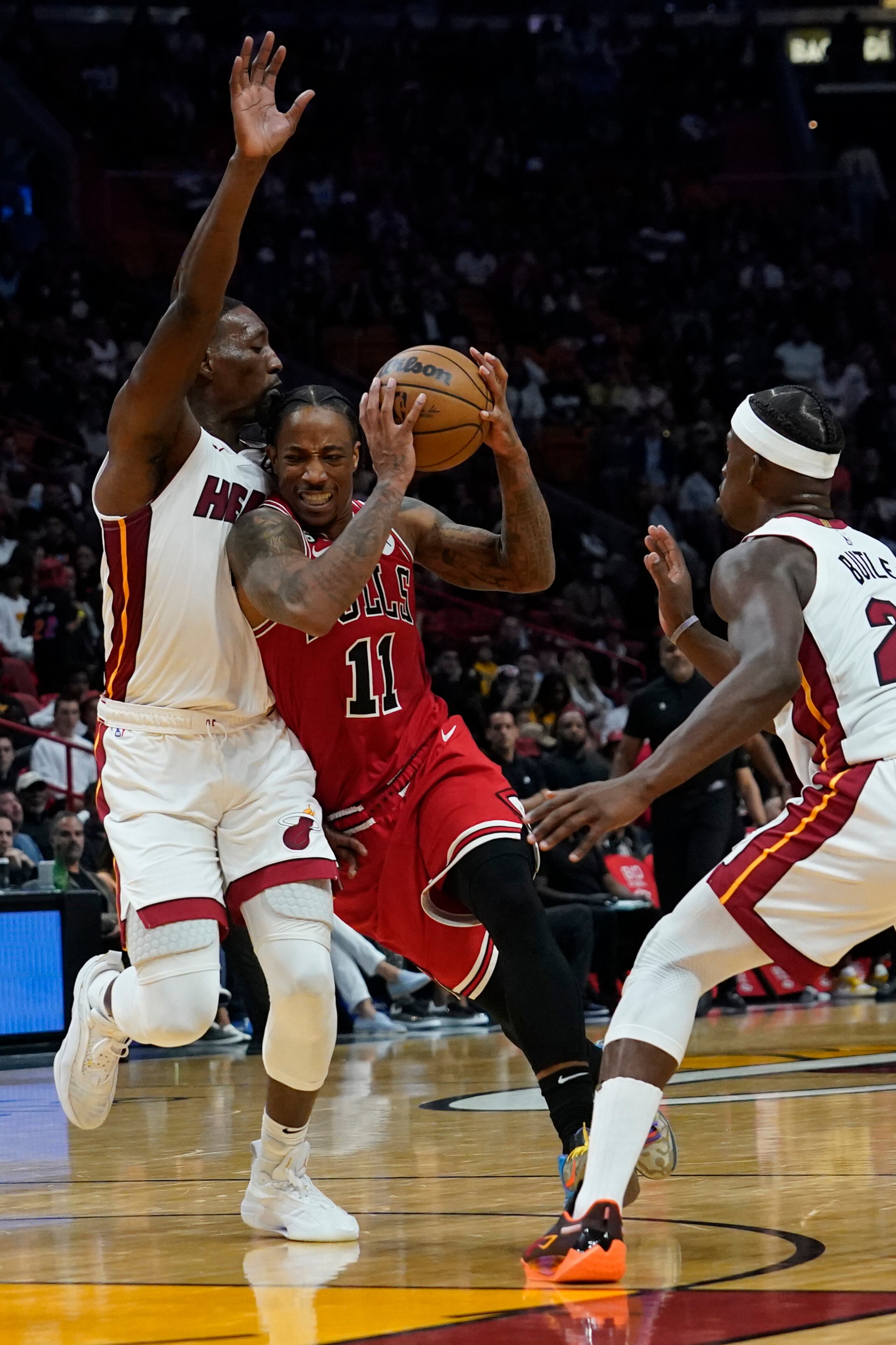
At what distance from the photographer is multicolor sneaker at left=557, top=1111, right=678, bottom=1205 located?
3.91 m

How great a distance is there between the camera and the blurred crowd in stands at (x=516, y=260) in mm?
17188

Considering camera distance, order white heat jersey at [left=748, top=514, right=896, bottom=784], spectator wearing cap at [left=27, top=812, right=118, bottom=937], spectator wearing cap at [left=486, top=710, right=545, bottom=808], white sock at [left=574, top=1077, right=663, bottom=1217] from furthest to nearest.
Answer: spectator wearing cap at [left=486, top=710, right=545, bottom=808], spectator wearing cap at [left=27, top=812, right=118, bottom=937], white heat jersey at [left=748, top=514, right=896, bottom=784], white sock at [left=574, top=1077, right=663, bottom=1217]

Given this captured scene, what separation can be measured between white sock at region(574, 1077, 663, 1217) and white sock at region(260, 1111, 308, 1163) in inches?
38.6

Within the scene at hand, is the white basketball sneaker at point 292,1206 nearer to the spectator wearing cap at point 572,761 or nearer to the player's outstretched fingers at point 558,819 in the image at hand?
the player's outstretched fingers at point 558,819

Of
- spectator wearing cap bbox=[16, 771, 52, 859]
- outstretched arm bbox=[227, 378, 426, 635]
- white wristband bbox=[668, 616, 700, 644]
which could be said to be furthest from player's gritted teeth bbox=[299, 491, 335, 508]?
spectator wearing cap bbox=[16, 771, 52, 859]

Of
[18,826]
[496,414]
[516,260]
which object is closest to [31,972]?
[18,826]

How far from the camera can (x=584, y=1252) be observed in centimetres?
353

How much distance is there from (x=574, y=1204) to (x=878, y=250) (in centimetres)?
2195

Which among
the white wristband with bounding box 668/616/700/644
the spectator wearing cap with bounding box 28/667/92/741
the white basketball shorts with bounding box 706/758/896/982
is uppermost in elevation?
the spectator wearing cap with bounding box 28/667/92/741

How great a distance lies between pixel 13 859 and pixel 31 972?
732mm

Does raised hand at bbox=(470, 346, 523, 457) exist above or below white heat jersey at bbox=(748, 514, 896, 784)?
above

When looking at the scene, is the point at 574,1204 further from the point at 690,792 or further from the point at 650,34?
the point at 650,34

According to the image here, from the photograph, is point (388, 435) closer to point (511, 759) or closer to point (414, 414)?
point (414, 414)

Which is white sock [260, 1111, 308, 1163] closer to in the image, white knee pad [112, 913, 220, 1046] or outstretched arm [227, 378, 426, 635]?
white knee pad [112, 913, 220, 1046]
